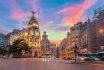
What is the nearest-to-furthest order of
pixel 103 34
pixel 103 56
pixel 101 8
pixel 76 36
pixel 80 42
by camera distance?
pixel 103 56 < pixel 103 34 < pixel 101 8 < pixel 80 42 < pixel 76 36

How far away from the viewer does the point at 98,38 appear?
397ft

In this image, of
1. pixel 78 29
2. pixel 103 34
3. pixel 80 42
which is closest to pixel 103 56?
pixel 103 34

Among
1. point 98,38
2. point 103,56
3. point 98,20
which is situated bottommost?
point 103,56

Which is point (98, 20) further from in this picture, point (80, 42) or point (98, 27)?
point (80, 42)

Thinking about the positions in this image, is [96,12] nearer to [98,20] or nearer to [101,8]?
[101,8]

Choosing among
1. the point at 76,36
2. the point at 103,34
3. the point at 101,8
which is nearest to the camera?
the point at 103,34

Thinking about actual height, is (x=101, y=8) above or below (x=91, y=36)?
above

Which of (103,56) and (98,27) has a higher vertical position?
(98,27)

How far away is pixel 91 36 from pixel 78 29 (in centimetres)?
5905

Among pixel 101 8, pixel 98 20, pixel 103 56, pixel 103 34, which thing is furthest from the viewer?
pixel 101 8

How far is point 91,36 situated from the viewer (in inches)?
5123

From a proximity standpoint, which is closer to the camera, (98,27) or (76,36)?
(98,27)

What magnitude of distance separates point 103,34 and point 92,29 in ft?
43.3

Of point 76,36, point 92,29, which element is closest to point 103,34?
point 92,29
